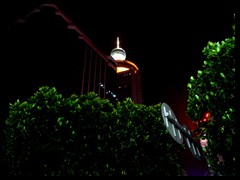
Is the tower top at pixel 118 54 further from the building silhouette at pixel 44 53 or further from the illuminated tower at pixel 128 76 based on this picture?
the building silhouette at pixel 44 53

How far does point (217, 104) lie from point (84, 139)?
4.81 meters

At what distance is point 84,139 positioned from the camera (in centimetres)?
935

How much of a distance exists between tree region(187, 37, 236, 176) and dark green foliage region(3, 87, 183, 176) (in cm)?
299

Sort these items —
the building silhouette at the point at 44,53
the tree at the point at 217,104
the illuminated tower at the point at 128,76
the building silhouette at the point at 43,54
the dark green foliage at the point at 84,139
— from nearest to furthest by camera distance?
the tree at the point at 217,104 < the dark green foliage at the point at 84,139 < the building silhouette at the point at 43,54 < the building silhouette at the point at 44,53 < the illuminated tower at the point at 128,76

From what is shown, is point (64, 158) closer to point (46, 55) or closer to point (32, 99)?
point (32, 99)

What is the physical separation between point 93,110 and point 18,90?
6108mm

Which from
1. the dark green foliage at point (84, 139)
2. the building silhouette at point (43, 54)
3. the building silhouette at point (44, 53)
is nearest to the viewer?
the dark green foliage at point (84, 139)

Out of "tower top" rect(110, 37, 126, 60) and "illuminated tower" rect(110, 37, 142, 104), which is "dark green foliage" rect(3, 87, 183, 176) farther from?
"tower top" rect(110, 37, 126, 60)

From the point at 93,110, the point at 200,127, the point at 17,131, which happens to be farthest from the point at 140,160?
the point at 17,131

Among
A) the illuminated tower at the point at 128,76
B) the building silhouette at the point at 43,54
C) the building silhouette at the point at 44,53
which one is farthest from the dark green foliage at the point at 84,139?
the illuminated tower at the point at 128,76

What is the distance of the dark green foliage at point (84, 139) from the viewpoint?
8695mm

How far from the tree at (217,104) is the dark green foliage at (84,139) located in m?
2.99

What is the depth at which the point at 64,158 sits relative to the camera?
8867 mm

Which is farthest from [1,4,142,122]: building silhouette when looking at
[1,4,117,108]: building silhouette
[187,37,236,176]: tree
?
[187,37,236,176]: tree
